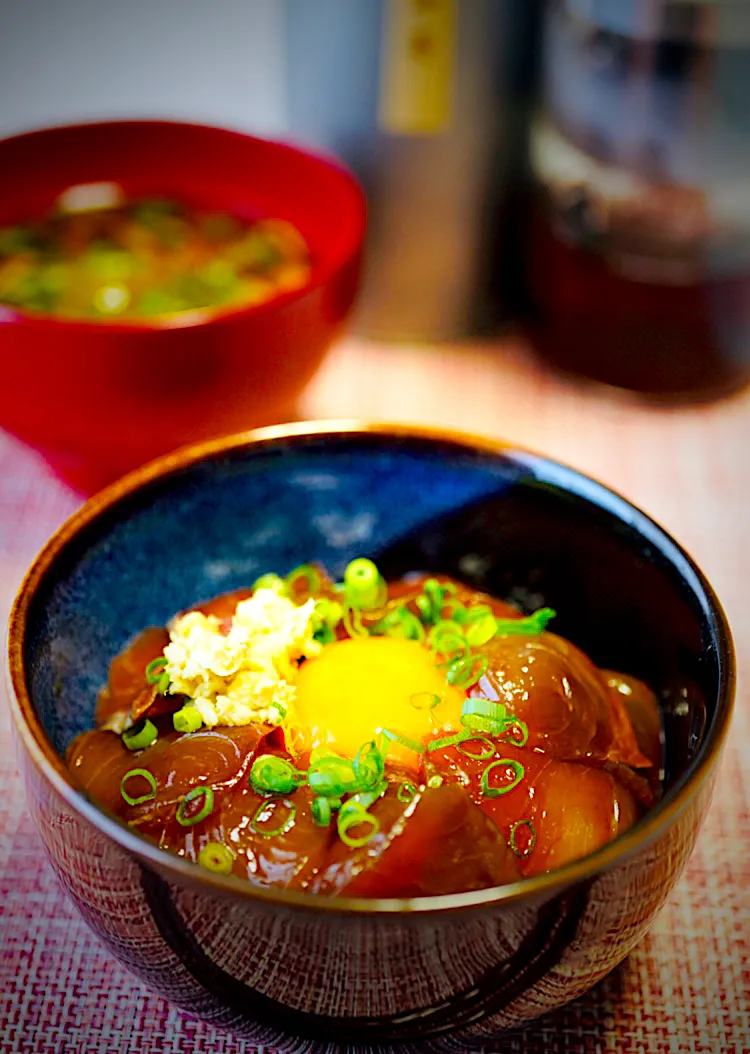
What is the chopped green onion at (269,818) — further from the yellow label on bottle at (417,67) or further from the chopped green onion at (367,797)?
the yellow label on bottle at (417,67)

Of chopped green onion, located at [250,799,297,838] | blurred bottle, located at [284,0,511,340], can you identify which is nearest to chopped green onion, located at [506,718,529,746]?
chopped green onion, located at [250,799,297,838]

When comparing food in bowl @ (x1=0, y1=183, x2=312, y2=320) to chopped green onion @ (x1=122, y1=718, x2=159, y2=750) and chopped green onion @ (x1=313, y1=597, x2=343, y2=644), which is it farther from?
chopped green onion @ (x1=122, y1=718, x2=159, y2=750)

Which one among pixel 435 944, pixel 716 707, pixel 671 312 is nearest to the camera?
pixel 435 944

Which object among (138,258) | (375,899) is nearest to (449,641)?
(375,899)

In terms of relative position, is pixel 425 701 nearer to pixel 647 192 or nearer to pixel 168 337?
pixel 168 337

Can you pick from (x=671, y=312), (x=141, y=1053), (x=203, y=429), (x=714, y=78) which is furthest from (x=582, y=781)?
(x=714, y=78)

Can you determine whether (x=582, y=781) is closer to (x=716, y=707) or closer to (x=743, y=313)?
(x=716, y=707)
